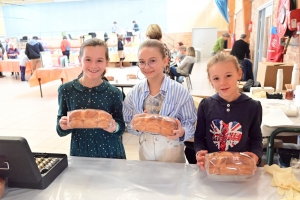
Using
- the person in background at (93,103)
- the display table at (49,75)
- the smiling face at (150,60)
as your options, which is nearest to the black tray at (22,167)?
the person in background at (93,103)

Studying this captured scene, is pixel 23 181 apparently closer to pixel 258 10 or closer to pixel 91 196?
pixel 91 196

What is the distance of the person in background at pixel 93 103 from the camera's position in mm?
1509

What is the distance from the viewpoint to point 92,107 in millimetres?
1551

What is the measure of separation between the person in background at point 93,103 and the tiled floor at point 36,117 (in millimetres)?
1682

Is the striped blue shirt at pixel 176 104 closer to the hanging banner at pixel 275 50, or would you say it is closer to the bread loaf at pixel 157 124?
the bread loaf at pixel 157 124

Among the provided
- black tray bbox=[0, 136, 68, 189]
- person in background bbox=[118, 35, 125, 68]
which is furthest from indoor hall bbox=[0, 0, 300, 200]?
person in background bbox=[118, 35, 125, 68]

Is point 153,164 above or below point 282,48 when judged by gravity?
below

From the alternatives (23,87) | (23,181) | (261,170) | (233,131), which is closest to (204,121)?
(233,131)

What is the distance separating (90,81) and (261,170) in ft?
3.56

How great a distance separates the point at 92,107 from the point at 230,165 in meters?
0.88

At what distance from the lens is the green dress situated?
155 cm

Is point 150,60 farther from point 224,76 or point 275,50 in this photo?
point 275,50

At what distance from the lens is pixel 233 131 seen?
1.41m

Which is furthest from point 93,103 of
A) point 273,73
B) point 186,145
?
point 273,73
